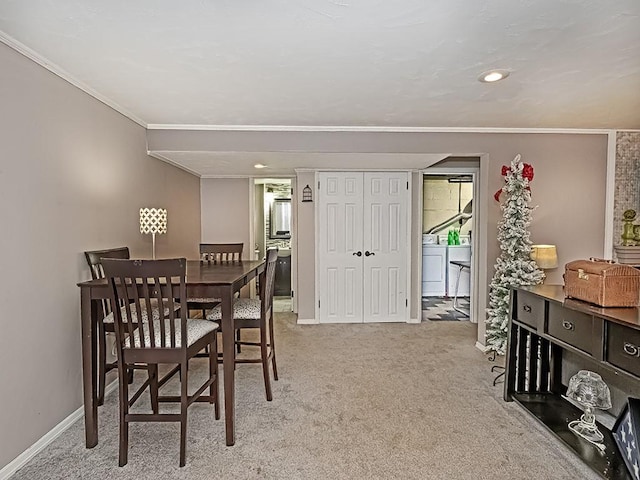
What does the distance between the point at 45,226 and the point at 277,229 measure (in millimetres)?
5537

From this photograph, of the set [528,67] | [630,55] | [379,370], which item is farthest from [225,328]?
[630,55]

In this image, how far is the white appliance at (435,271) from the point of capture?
7305 mm

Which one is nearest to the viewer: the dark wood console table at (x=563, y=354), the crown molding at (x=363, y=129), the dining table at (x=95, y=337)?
the dark wood console table at (x=563, y=354)

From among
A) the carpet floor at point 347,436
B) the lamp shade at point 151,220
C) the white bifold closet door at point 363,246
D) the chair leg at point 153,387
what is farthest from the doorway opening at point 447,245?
the chair leg at point 153,387

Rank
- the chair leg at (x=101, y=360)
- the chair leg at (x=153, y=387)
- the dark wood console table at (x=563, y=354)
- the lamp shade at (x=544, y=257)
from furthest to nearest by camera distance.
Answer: the lamp shade at (x=544, y=257) < the chair leg at (x=101, y=360) < the chair leg at (x=153, y=387) < the dark wood console table at (x=563, y=354)

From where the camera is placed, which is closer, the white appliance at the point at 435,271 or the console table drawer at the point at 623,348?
the console table drawer at the point at 623,348

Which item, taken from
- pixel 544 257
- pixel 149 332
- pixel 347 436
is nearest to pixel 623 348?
pixel 347 436

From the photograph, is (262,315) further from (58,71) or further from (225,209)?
(225,209)

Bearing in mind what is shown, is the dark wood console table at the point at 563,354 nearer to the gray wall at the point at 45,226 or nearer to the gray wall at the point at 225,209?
the gray wall at the point at 45,226

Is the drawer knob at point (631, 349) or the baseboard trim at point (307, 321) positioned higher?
the drawer knob at point (631, 349)

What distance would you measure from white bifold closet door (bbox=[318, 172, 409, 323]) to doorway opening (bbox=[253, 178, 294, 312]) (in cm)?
132

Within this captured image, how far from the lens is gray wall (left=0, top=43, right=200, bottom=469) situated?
209cm

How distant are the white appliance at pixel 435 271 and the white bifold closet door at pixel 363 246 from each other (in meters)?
2.20

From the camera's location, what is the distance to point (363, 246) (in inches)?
206
